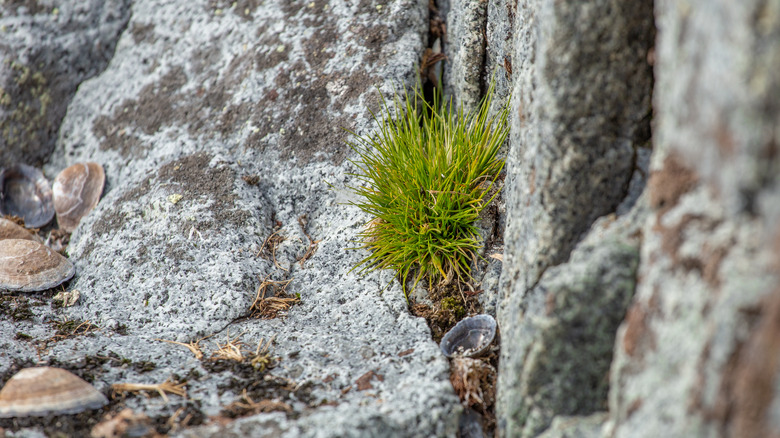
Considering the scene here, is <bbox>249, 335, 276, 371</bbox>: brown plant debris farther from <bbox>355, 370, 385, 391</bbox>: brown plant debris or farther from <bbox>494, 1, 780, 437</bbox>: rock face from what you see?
<bbox>494, 1, 780, 437</bbox>: rock face

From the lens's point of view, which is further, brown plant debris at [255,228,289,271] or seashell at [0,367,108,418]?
brown plant debris at [255,228,289,271]

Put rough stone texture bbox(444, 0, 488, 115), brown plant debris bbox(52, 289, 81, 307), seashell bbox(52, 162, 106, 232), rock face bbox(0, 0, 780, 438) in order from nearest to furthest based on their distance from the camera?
rock face bbox(0, 0, 780, 438)
brown plant debris bbox(52, 289, 81, 307)
rough stone texture bbox(444, 0, 488, 115)
seashell bbox(52, 162, 106, 232)

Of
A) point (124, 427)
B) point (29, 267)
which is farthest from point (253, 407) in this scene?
point (29, 267)

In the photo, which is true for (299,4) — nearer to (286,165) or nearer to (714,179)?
(286,165)

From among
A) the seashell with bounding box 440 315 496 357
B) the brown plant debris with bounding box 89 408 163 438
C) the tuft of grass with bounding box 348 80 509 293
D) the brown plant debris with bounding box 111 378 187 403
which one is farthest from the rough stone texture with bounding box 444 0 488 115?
the brown plant debris with bounding box 89 408 163 438

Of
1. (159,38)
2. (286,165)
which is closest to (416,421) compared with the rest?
(286,165)

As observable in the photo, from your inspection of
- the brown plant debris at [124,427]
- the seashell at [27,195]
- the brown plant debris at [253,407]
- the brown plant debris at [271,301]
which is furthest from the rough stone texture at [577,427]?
the seashell at [27,195]
